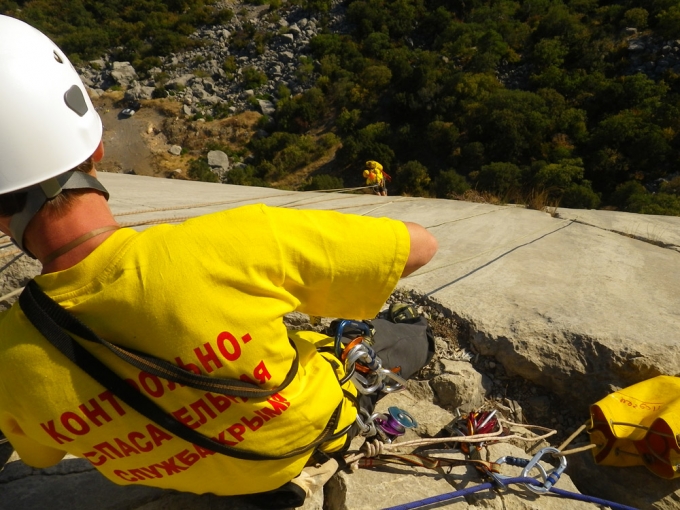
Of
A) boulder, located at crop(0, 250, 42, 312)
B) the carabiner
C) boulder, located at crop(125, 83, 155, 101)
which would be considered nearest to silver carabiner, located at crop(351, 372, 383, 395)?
the carabiner

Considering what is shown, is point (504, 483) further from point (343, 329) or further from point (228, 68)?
point (228, 68)

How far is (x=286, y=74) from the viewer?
2556 cm

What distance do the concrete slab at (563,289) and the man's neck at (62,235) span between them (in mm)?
1962

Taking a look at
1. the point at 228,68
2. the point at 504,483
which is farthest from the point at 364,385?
the point at 228,68

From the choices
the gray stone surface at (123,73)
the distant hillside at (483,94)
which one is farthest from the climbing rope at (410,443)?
the gray stone surface at (123,73)

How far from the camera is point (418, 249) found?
1.02 m

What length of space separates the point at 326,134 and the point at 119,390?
21.8 meters

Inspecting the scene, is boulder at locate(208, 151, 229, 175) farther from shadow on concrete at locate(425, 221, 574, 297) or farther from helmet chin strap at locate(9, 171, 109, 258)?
helmet chin strap at locate(9, 171, 109, 258)

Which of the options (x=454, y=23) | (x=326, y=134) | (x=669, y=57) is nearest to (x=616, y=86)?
(x=669, y=57)

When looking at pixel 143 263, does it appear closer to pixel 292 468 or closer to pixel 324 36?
pixel 292 468

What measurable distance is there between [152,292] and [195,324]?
100 mm

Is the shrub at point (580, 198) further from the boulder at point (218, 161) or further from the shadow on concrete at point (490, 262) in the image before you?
the boulder at point (218, 161)

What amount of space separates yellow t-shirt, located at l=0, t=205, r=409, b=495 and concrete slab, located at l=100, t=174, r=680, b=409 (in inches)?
59.9

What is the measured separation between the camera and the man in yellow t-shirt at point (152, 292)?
0.80 meters
